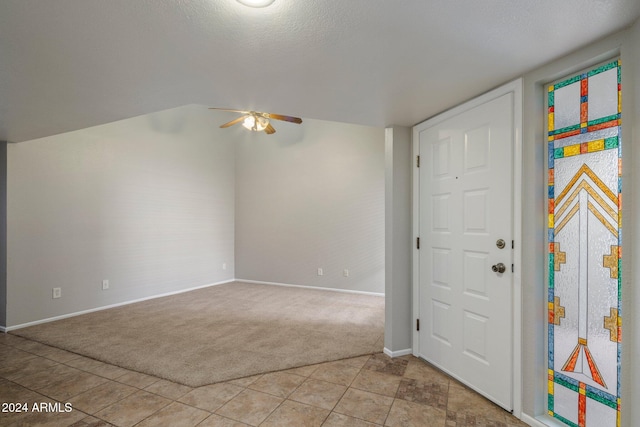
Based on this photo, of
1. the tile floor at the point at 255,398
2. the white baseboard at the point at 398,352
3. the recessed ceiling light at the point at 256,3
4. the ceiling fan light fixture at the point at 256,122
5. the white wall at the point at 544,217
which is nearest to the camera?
the recessed ceiling light at the point at 256,3

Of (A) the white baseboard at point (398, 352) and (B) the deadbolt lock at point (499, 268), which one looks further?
(A) the white baseboard at point (398, 352)

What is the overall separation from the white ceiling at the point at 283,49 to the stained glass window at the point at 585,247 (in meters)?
0.31

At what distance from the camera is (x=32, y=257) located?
375cm

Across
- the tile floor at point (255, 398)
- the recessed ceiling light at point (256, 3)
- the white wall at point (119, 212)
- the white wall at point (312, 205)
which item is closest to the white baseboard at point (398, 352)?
the tile floor at point (255, 398)

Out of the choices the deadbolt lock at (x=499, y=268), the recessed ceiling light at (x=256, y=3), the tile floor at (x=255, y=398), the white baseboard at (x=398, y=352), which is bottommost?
the tile floor at (x=255, y=398)

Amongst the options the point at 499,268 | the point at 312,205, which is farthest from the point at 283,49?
the point at 312,205

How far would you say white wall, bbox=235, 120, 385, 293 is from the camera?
534 centimetres

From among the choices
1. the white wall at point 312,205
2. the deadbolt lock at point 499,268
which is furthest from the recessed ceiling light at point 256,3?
the white wall at point 312,205

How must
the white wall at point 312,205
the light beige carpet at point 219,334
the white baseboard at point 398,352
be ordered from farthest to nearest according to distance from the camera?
the white wall at point 312,205 < the white baseboard at point 398,352 < the light beige carpet at point 219,334

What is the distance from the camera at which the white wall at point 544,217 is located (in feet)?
4.61

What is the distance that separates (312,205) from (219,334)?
2897 millimetres

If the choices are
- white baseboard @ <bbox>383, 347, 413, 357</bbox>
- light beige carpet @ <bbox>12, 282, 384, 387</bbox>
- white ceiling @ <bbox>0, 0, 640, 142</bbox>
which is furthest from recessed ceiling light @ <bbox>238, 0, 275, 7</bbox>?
white baseboard @ <bbox>383, 347, 413, 357</bbox>

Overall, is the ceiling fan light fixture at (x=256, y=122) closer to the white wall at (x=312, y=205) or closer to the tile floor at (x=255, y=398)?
the white wall at (x=312, y=205)

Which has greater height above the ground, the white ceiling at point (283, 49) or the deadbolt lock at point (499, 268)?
the white ceiling at point (283, 49)
